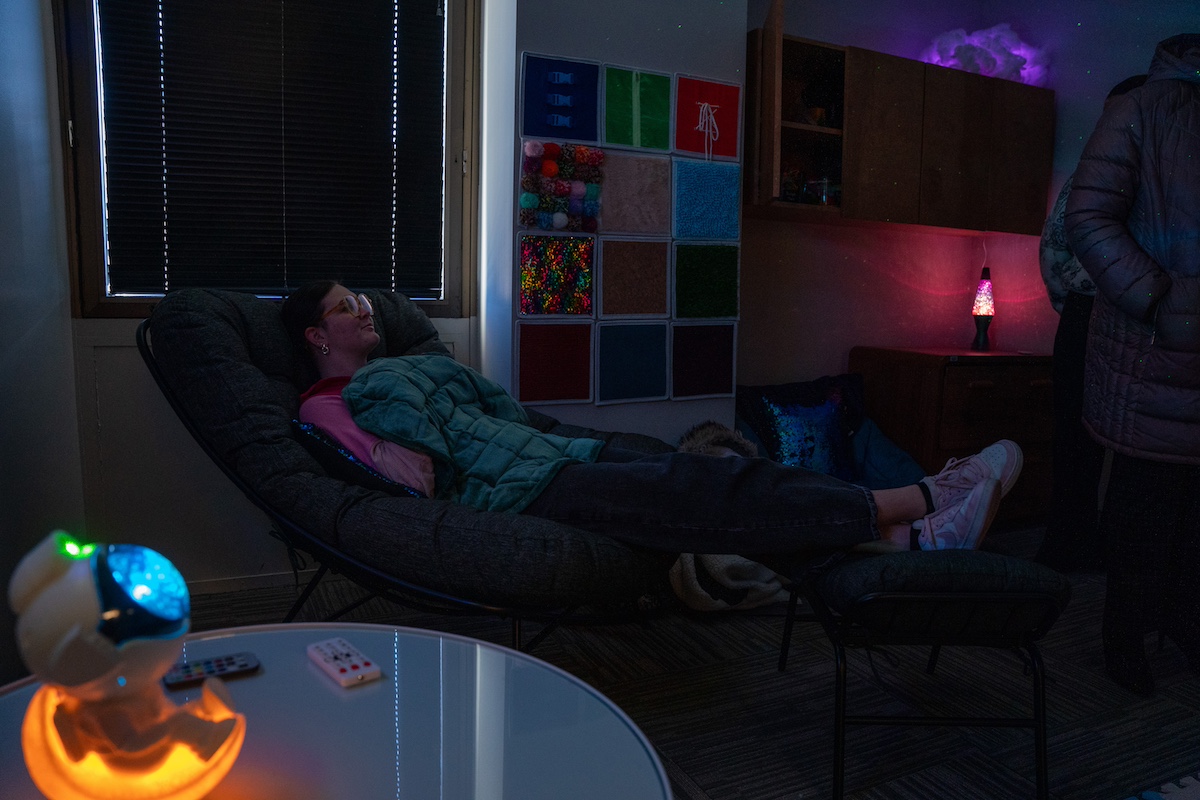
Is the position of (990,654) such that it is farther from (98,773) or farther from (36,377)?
(36,377)

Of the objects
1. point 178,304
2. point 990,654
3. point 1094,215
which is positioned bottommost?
point 990,654

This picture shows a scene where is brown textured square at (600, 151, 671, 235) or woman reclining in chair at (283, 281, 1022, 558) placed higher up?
brown textured square at (600, 151, 671, 235)

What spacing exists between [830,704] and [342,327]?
152 cm

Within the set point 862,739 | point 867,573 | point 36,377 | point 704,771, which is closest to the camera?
point 867,573

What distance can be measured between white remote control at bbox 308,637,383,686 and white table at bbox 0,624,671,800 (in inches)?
0.4

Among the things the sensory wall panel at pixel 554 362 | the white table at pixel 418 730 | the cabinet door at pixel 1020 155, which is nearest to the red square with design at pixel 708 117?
the sensory wall panel at pixel 554 362

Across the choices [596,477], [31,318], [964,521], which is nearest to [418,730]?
[596,477]

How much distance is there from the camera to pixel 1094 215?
6.82ft

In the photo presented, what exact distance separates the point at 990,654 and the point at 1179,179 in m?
1.32

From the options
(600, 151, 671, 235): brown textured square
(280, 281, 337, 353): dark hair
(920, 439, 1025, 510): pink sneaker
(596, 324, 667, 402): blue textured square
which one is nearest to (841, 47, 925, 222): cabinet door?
(600, 151, 671, 235): brown textured square

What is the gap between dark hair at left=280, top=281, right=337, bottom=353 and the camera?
2.14m

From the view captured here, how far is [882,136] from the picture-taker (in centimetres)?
339

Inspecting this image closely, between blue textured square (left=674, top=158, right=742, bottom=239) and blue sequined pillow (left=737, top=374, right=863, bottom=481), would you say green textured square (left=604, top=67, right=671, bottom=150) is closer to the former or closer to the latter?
blue textured square (left=674, top=158, right=742, bottom=239)

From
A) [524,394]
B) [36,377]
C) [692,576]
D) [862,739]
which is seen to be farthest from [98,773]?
[524,394]
